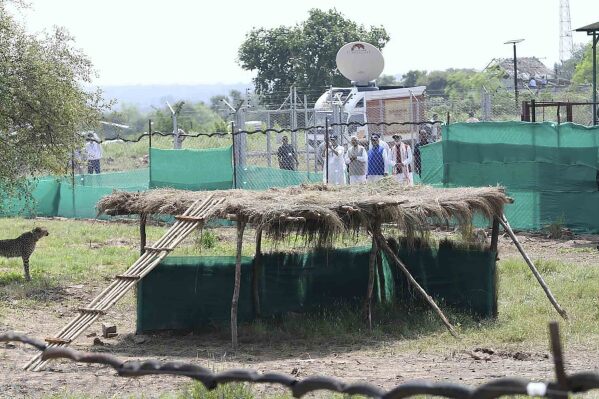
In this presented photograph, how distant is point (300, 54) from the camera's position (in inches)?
1906

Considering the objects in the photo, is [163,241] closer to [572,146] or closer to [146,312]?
[146,312]

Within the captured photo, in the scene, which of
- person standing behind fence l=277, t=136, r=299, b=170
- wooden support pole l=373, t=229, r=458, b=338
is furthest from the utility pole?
wooden support pole l=373, t=229, r=458, b=338

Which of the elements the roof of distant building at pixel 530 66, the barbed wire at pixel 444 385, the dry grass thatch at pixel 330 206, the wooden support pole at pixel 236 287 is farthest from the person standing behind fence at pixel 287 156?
the roof of distant building at pixel 530 66

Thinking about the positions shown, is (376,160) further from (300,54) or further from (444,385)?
(300,54)

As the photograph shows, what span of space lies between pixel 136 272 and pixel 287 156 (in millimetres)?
13386

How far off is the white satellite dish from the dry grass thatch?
17.1m

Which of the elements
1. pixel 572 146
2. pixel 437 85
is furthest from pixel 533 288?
pixel 437 85

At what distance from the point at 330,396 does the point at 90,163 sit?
20981mm

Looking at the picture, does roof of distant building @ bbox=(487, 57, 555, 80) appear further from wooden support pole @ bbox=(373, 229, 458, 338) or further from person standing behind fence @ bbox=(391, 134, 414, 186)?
wooden support pole @ bbox=(373, 229, 458, 338)

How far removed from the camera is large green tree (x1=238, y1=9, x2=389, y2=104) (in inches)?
1900

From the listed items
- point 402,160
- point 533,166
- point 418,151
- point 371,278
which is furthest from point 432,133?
point 371,278

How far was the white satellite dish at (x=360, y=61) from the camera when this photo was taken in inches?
1210

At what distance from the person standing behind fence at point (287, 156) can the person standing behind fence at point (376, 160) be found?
333 centimetres

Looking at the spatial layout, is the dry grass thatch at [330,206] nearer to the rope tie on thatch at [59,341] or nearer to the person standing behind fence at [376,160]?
the rope tie on thatch at [59,341]
